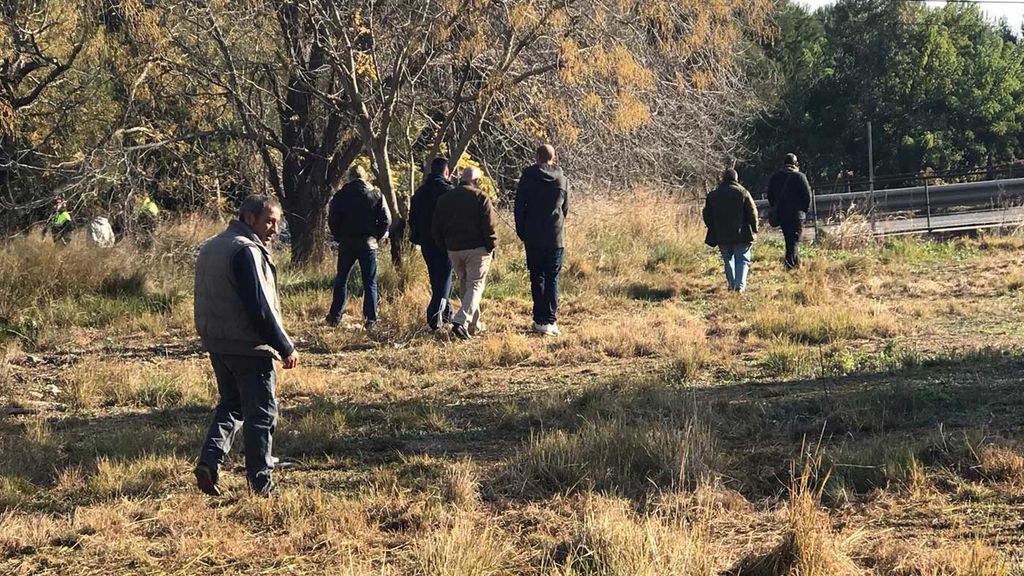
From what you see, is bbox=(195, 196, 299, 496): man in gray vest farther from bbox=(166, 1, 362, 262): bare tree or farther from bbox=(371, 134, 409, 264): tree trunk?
bbox=(371, 134, 409, 264): tree trunk

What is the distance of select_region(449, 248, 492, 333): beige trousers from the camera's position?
999cm

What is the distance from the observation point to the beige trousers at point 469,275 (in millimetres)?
9992

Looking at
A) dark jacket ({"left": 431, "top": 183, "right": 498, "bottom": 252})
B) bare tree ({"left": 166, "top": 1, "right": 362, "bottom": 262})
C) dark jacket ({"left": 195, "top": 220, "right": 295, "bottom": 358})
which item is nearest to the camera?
dark jacket ({"left": 195, "top": 220, "right": 295, "bottom": 358})

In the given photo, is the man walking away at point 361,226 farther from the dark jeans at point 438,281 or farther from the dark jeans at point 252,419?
the dark jeans at point 252,419

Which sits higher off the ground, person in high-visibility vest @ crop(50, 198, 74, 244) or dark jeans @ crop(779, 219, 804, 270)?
person in high-visibility vest @ crop(50, 198, 74, 244)

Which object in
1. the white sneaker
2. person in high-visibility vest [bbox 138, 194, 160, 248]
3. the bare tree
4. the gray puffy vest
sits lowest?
the white sneaker

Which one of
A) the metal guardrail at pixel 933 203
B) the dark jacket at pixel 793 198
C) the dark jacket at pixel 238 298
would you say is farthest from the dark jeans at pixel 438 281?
the metal guardrail at pixel 933 203

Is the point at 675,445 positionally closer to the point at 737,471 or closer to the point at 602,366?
the point at 737,471

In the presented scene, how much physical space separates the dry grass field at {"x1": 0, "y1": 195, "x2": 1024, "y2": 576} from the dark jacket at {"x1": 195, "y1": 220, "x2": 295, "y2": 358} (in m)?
0.78

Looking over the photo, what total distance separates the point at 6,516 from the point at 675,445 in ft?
10.8

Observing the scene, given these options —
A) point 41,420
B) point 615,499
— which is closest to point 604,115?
point 41,420

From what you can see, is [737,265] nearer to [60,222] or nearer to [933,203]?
[60,222]

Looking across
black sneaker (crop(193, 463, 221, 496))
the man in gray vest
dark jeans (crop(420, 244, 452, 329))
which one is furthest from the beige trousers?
black sneaker (crop(193, 463, 221, 496))

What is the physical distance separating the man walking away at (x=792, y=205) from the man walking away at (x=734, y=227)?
5.26ft
